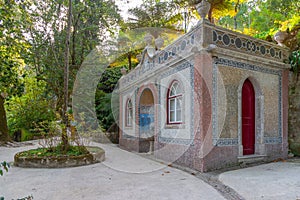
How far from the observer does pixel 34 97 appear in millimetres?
16656

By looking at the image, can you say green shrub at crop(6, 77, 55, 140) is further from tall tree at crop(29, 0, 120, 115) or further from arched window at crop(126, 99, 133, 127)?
arched window at crop(126, 99, 133, 127)

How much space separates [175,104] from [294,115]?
4.09 metres

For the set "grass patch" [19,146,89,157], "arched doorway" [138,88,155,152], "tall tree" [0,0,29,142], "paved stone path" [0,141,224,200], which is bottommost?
"paved stone path" [0,141,224,200]

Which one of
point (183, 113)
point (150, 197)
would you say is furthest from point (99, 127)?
point (150, 197)

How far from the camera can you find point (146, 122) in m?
11.0

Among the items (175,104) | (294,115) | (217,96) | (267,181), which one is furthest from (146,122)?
(267,181)

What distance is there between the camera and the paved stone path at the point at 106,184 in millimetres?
4406

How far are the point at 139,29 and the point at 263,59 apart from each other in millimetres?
10648

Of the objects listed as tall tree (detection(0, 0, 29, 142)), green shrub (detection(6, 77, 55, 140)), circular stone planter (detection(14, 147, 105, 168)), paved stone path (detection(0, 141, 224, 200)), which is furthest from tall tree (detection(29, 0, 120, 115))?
paved stone path (detection(0, 141, 224, 200))

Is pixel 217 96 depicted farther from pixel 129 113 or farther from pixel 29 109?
pixel 29 109

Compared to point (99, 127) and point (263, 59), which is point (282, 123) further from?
point (99, 127)

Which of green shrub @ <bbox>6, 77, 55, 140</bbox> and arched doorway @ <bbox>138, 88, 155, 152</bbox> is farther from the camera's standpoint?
green shrub @ <bbox>6, 77, 55, 140</bbox>

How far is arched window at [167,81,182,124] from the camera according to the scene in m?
7.43

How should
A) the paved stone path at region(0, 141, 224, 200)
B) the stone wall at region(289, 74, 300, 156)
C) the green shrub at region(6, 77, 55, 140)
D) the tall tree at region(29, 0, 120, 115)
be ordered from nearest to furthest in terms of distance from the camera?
the paved stone path at region(0, 141, 224, 200) → the stone wall at region(289, 74, 300, 156) → the tall tree at region(29, 0, 120, 115) → the green shrub at region(6, 77, 55, 140)
